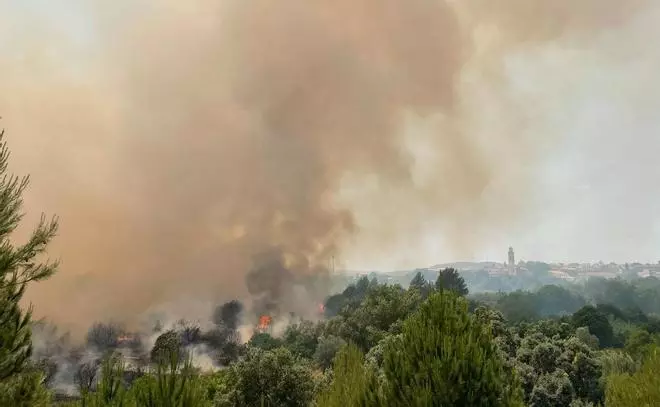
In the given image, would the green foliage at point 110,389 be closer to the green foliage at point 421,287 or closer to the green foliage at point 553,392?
the green foliage at point 553,392

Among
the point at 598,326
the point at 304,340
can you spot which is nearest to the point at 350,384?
the point at 304,340

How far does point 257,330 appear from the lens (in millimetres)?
117312

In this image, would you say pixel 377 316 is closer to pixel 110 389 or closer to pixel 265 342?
pixel 265 342

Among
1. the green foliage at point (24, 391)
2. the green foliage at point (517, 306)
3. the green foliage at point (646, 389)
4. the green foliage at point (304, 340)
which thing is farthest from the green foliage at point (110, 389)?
the green foliage at point (517, 306)

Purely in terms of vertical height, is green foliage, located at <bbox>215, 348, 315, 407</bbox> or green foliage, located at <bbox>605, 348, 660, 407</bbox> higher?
green foliage, located at <bbox>605, 348, 660, 407</bbox>

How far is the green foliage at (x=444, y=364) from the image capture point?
13711 mm

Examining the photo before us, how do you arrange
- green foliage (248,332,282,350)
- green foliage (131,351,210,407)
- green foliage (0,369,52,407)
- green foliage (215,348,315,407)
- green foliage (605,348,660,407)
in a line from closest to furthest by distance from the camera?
green foliage (131,351,210,407), green foliage (0,369,52,407), green foliage (605,348,660,407), green foliage (215,348,315,407), green foliage (248,332,282,350)

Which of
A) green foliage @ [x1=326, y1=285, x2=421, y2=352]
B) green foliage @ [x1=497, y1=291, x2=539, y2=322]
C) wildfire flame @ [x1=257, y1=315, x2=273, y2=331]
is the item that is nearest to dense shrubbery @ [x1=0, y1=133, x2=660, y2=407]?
green foliage @ [x1=326, y1=285, x2=421, y2=352]

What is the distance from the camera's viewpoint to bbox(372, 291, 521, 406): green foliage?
13.7 meters

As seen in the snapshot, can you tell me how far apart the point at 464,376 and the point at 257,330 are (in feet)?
356

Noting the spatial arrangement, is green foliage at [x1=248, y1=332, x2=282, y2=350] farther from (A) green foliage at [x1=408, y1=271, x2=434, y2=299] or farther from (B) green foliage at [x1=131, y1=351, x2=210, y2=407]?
(B) green foliage at [x1=131, y1=351, x2=210, y2=407]

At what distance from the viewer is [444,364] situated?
13883mm

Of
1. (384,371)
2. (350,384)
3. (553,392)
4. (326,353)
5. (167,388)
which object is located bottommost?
(326,353)

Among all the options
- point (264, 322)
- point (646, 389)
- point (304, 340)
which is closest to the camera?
point (646, 389)
